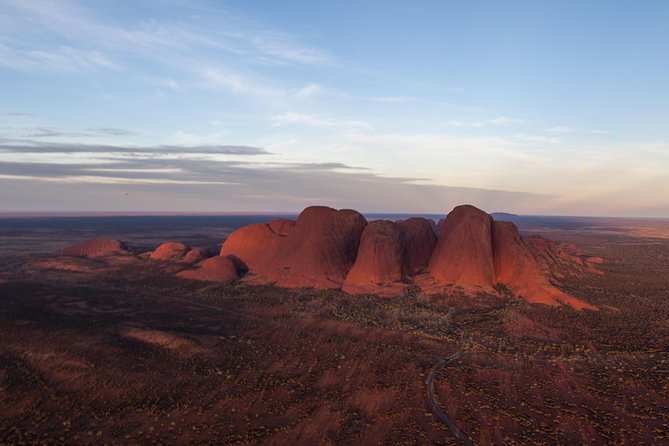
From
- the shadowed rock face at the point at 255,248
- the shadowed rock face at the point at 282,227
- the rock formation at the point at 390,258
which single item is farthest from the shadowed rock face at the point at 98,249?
the shadowed rock face at the point at 282,227

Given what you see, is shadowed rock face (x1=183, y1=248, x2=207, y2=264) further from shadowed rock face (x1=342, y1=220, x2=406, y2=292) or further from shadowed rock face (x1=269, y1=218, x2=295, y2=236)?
shadowed rock face (x1=342, y1=220, x2=406, y2=292)

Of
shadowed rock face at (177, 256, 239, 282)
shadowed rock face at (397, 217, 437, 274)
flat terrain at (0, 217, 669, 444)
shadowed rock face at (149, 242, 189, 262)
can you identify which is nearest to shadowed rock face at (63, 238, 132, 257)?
shadowed rock face at (149, 242, 189, 262)

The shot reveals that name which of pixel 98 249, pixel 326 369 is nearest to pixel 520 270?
pixel 326 369

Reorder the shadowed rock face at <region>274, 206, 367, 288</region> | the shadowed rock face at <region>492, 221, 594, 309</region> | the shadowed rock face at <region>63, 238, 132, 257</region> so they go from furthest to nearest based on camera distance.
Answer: the shadowed rock face at <region>63, 238, 132, 257</region> → the shadowed rock face at <region>274, 206, 367, 288</region> → the shadowed rock face at <region>492, 221, 594, 309</region>

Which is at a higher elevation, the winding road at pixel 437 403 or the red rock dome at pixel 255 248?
the red rock dome at pixel 255 248

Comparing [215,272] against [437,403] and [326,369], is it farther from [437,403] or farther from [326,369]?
[437,403]

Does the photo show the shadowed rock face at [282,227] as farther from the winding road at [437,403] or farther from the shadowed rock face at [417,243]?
the winding road at [437,403]
